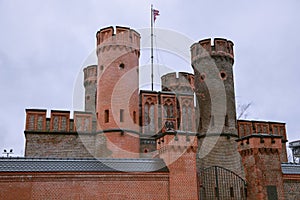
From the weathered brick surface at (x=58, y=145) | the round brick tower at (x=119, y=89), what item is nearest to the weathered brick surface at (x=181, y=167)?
the round brick tower at (x=119, y=89)

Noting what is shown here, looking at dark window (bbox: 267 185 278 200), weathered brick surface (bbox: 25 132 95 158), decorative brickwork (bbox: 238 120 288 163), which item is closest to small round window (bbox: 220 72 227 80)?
decorative brickwork (bbox: 238 120 288 163)

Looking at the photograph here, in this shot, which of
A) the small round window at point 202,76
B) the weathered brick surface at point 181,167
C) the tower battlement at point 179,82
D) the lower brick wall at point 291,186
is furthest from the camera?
the tower battlement at point 179,82

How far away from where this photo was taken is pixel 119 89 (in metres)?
20.7

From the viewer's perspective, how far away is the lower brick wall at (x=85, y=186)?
13023 millimetres

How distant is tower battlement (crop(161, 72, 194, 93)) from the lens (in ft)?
88.6

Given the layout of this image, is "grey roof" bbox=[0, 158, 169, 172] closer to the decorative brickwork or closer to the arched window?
the arched window

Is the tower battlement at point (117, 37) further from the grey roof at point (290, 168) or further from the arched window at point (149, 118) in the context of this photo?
the grey roof at point (290, 168)

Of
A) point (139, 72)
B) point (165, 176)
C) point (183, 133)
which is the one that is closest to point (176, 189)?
point (165, 176)

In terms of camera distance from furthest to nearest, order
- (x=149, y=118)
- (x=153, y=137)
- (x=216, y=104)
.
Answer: (x=216, y=104)
(x=149, y=118)
(x=153, y=137)

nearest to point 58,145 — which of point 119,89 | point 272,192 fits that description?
point 119,89

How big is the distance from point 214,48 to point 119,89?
23.0 feet

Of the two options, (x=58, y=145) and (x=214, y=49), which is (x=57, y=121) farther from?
(x=214, y=49)

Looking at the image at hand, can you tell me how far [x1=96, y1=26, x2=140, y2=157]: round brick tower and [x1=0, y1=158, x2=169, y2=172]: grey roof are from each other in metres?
4.96

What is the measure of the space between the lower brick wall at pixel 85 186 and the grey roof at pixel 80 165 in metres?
0.20
